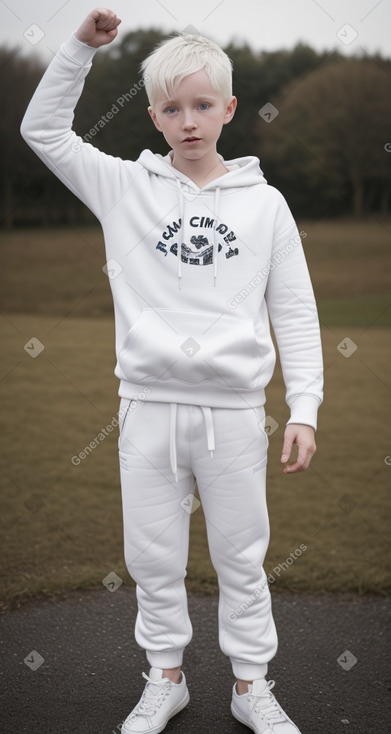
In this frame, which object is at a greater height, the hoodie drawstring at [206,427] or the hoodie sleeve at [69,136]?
the hoodie sleeve at [69,136]

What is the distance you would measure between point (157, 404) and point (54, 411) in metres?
3.56

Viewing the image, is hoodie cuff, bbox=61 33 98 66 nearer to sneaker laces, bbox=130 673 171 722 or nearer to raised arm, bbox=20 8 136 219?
raised arm, bbox=20 8 136 219

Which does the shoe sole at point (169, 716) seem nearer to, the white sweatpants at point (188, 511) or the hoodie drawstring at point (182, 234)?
the white sweatpants at point (188, 511)

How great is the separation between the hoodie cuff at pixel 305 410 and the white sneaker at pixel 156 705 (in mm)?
743

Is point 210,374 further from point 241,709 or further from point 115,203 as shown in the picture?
point 241,709

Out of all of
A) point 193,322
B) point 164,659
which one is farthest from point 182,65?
point 164,659

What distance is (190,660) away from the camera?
233 centimetres

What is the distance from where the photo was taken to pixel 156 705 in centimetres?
196

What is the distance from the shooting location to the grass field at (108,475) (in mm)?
2932

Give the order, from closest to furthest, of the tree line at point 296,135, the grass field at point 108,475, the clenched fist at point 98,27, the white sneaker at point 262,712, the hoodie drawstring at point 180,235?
the clenched fist at point 98,27 → the hoodie drawstring at point 180,235 → the white sneaker at point 262,712 → the grass field at point 108,475 → the tree line at point 296,135

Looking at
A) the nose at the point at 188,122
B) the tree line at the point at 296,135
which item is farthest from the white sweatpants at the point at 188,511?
the tree line at the point at 296,135

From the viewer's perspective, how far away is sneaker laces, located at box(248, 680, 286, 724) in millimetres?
1927

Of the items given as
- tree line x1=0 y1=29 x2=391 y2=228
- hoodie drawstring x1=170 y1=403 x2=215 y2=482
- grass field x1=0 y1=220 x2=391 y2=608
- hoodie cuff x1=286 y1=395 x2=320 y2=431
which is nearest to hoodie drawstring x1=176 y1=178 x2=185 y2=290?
hoodie drawstring x1=170 y1=403 x2=215 y2=482

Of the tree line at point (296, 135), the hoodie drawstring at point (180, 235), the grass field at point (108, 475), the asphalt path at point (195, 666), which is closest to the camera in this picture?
the hoodie drawstring at point (180, 235)
